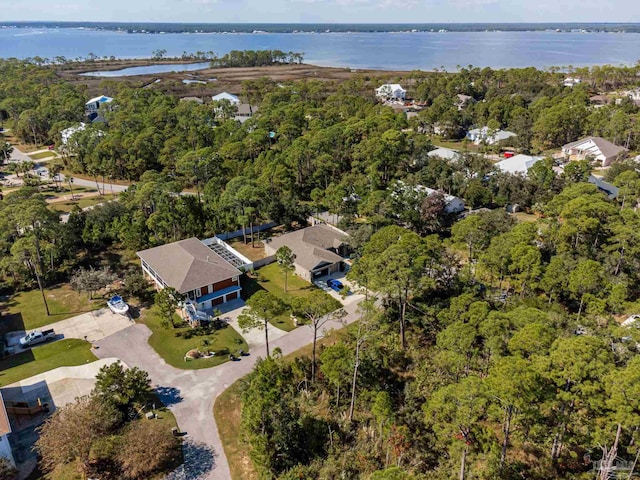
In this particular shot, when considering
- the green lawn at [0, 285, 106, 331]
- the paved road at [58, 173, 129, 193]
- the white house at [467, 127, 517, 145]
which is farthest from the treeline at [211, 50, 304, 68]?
the green lawn at [0, 285, 106, 331]

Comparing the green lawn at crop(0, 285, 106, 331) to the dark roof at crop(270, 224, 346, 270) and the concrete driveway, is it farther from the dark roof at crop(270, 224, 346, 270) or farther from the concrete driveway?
the dark roof at crop(270, 224, 346, 270)

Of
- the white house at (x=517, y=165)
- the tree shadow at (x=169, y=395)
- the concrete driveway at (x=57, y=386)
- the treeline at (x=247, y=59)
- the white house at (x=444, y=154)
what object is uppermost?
the treeline at (x=247, y=59)

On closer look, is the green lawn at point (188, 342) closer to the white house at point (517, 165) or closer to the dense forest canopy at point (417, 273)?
the dense forest canopy at point (417, 273)

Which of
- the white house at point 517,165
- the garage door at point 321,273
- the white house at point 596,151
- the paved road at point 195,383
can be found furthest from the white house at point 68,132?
the white house at point 596,151

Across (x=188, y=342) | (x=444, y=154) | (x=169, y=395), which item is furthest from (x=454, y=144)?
(x=169, y=395)

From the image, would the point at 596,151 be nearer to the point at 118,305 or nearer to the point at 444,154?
the point at 444,154

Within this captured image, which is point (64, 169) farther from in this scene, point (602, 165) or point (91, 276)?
point (602, 165)
